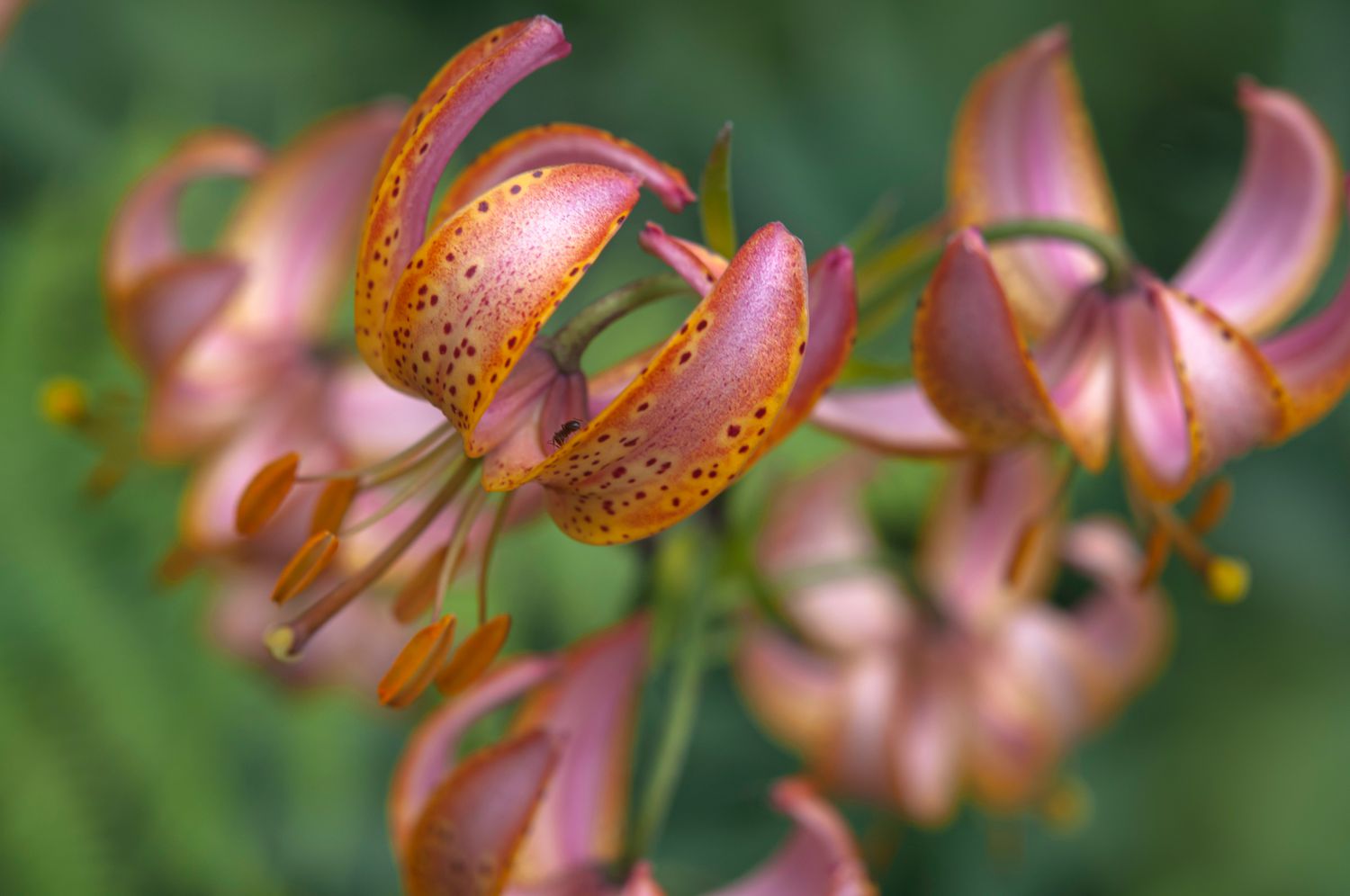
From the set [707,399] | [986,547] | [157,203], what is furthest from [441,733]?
[986,547]

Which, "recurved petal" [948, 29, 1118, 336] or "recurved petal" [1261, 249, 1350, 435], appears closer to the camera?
"recurved petal" [1261, 249, 1350, 435]

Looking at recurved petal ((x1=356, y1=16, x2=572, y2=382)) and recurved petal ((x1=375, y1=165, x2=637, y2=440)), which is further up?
recurved petal ((x1=356, y1=16, x2=572, y2=382))

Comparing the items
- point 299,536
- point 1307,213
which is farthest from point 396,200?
point 1307,213

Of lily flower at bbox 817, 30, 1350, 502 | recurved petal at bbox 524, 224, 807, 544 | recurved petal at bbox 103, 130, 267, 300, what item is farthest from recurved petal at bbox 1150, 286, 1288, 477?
recurved petal at bbox 103, 130, 267, 300

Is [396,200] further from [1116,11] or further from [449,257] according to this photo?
[1116,11]

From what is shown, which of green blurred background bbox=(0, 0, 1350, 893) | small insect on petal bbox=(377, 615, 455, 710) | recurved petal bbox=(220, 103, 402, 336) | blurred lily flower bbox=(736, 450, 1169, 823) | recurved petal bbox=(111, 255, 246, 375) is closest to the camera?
small insect on petal bbox=(377, 615, 455, 710)

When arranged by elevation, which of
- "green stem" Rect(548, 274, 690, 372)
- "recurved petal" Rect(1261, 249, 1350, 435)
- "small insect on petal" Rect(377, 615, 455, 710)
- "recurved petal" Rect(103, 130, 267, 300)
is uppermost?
"recurved petal" Rect(103, 130, 267, 300)

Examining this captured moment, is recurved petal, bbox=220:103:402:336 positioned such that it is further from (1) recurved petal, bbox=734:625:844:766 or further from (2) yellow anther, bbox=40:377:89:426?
(1) recurved petal, bbox=734:625:844:766
